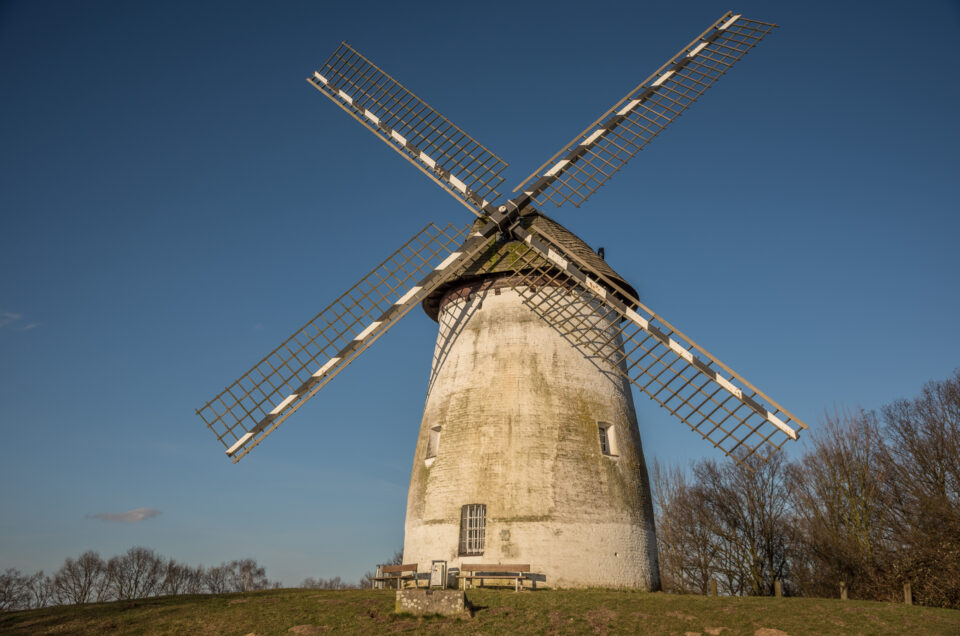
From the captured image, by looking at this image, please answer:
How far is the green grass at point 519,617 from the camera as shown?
38.2 feet

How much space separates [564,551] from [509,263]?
23.0 ft

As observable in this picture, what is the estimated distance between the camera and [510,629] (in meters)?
11.4

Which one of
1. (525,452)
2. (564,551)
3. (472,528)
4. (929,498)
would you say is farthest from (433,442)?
(929,498)

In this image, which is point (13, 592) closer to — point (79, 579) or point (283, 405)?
point (79, 579)

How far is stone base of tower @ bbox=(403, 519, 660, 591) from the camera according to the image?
1448 cm

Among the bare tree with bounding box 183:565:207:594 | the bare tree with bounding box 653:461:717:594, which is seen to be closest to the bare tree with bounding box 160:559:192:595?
the bare tree with bounding box 183:565:207:594

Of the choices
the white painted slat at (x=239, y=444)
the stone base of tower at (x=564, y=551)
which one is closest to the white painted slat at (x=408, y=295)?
the white painted slat at (x=239, y=444)

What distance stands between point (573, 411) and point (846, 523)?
19.3 meters

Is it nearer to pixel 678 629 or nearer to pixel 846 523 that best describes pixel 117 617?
pixel 678 629

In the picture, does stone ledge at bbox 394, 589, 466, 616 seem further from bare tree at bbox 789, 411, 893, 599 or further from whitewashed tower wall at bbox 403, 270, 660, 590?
bare tree at bbox 789, 411, 893, 599

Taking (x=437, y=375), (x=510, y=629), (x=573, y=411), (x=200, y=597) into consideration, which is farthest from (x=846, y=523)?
(x=200, y=597)

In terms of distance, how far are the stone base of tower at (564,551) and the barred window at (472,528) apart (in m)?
0.16

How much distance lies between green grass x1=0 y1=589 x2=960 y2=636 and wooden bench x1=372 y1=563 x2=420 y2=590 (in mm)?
1049

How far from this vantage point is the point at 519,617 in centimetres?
1198
